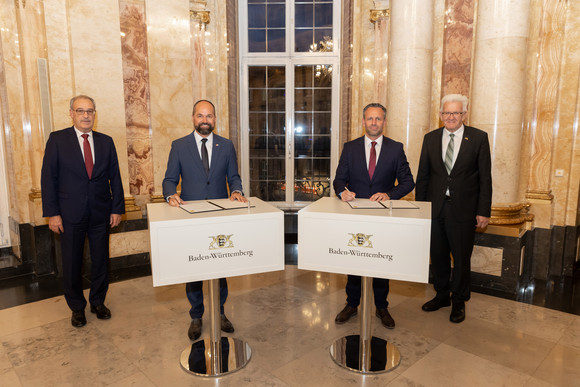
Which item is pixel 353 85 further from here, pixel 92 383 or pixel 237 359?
pixel 92 383

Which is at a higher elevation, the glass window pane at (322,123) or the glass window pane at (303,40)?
the glass window pane at (303,40)

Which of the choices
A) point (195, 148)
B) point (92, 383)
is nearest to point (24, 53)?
point (195, 148)

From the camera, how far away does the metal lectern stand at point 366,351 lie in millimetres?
2588

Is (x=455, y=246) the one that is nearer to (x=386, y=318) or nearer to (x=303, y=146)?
(x=386, y=318)

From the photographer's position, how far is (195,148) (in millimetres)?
2988

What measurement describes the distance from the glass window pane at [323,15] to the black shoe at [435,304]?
4846 mm

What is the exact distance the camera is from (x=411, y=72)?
4.29m

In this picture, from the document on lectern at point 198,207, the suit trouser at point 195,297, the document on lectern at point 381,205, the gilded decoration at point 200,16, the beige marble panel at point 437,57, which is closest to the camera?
the document on lectern at point 198,207

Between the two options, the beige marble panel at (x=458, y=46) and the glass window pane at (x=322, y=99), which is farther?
the glass window pane at (x=322, y=99)

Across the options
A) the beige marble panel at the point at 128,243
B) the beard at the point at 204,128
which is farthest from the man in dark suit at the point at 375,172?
the beige marble panel at the point at 128,243

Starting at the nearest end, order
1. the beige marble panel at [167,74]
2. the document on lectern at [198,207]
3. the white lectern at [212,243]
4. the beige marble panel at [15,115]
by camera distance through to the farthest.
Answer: the white lectern at [212,243], the document on lectern at [198,207], the beige marble panel at [15,115], the beige marble panel at [167,74]

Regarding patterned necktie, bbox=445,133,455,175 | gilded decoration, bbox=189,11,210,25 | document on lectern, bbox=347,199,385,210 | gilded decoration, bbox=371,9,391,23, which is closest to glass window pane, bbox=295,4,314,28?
gilded decoration, bbox=371,9,391,23

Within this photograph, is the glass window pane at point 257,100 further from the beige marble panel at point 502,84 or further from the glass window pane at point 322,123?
the beige marble panel at point 502,84

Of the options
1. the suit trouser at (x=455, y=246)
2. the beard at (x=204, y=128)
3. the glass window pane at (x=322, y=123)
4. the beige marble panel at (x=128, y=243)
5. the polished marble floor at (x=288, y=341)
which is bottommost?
the polished marble floor at (x=288, y=341)
